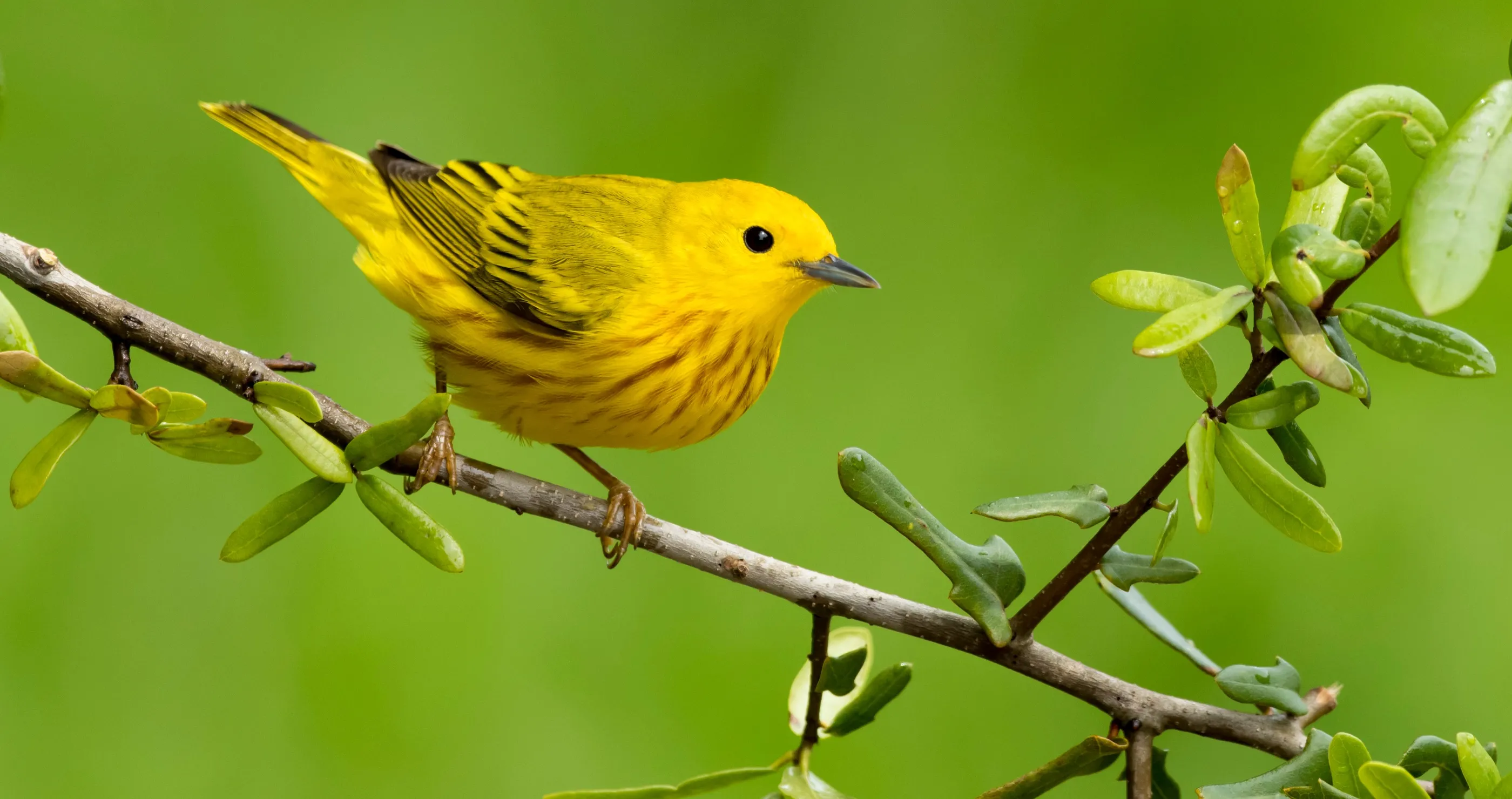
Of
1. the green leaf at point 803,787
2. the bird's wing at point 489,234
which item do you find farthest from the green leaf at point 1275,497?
the bird's wing at point 489,234

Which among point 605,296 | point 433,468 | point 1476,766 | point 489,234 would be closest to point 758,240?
point 605,296

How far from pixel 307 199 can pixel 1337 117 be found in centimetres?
251

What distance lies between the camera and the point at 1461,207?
646mm

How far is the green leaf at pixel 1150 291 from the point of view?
0.82 metres

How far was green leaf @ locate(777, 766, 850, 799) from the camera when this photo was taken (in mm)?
1188

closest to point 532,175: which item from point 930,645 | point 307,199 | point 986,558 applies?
point 307,199

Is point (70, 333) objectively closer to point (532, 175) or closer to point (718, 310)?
point (532, 175)

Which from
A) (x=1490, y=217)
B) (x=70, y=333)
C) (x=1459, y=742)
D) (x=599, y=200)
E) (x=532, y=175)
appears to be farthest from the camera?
(x=70, y=333)

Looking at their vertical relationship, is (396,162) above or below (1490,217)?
above

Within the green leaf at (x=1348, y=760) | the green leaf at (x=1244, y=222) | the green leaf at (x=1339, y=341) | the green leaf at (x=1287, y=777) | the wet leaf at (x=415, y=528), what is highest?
the green leaf at (x=1244, y=222)

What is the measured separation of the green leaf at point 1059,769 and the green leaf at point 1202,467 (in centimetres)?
32

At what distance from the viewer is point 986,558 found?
1099 millimetres

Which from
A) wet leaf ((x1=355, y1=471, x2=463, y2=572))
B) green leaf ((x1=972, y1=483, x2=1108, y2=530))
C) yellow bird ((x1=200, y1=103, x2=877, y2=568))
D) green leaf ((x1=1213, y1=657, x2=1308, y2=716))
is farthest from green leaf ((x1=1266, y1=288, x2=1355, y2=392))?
yellow bird ((x1=200, y1=103, x2=877, y2=568))

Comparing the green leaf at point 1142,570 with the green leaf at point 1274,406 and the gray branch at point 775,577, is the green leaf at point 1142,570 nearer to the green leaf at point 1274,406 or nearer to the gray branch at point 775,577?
the gray branch at point 775,577
